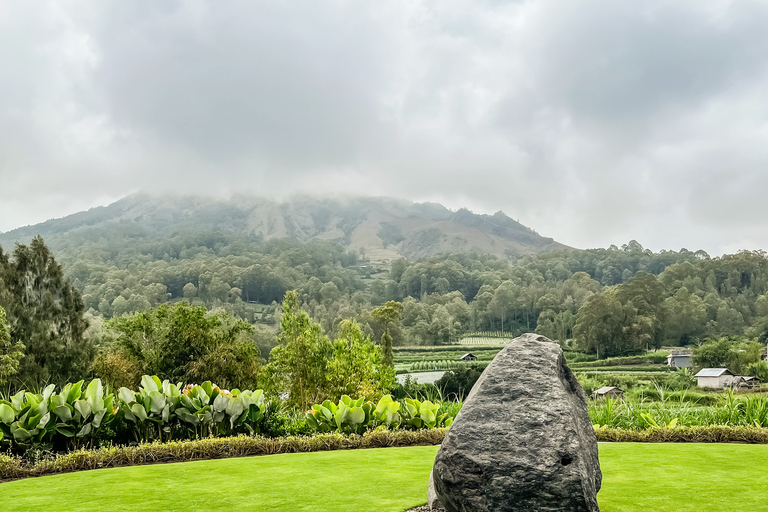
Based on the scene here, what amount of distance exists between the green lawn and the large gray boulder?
1330 millimetres

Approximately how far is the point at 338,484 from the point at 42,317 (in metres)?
26.1

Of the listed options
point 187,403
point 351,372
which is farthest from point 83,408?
point 351,372

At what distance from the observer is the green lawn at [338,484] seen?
554 centimetres

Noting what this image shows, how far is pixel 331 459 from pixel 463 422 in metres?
4.18

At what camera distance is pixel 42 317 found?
2711 centimetres

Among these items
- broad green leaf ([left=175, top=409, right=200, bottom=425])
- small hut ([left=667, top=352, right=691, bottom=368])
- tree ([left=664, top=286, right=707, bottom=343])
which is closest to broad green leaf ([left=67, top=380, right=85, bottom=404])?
broad green leaf ([left=175, top=409, right=200, bottom=425])

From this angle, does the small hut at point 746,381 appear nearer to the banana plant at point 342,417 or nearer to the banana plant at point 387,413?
the banana plant at point 387,413

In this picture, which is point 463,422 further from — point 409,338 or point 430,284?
point 430,284

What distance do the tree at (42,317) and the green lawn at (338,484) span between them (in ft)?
Answer: 70.2

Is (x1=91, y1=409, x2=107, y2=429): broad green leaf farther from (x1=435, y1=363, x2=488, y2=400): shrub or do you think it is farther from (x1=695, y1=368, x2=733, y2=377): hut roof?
(x1=695, y1=368, x2=733, y2=377): hut roof

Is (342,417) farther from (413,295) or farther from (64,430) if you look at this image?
(413,295)

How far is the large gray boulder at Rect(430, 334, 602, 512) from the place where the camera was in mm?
4043

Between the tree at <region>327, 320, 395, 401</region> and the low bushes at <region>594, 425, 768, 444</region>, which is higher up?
the tree at <region>327, 320, 395, 401</region>

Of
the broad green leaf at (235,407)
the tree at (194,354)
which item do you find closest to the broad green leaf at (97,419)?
the broad green leaf at (235,407)
